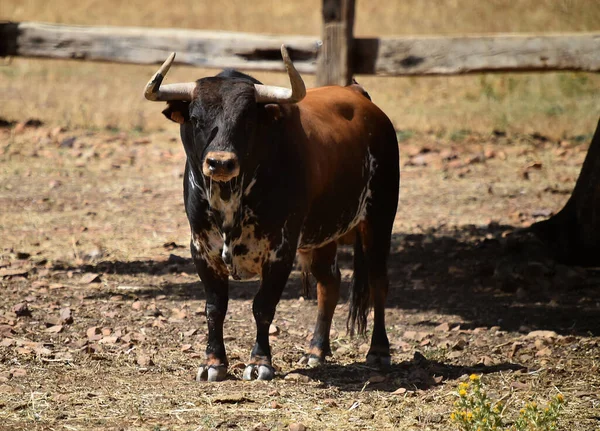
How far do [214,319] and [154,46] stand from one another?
7.57 meters

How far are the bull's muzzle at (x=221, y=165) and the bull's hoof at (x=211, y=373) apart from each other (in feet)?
4.27

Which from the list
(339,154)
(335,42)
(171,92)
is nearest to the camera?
(171,92)

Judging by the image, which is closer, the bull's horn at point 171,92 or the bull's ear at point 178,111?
the bull's horn at point 171,92

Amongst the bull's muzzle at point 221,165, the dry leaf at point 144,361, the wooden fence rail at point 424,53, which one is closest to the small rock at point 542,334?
the dry leaf at point 144,361

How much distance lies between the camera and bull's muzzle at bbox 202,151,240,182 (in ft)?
18.2

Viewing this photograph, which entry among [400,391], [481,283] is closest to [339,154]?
[400,391]

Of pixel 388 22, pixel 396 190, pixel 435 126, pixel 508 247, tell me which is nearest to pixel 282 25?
pixel 388 22

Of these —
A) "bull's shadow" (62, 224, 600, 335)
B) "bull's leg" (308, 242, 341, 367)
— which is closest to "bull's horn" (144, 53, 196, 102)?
"bull's leg" (308, 242, 341, 367)

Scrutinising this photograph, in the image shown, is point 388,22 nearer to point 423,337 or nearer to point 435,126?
point 435,126

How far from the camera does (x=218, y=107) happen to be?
585cm

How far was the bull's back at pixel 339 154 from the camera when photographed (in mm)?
6512

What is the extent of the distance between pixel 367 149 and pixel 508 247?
Answer: 260 centimetres

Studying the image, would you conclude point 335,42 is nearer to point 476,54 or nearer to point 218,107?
point 476,54

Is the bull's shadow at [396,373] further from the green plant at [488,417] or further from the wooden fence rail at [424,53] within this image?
the wooden fence rail at [424,53]
